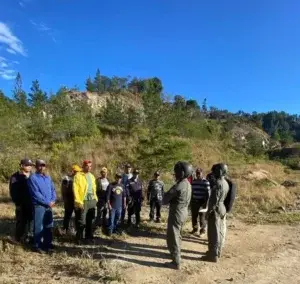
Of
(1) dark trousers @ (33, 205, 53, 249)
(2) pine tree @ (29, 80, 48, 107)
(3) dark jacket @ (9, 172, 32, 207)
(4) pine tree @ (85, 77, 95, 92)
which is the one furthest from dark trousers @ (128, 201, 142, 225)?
(4) pine tree @ (85, 77, 95, 92)

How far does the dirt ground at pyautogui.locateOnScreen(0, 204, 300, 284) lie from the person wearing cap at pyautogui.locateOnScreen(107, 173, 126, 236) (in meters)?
0.40

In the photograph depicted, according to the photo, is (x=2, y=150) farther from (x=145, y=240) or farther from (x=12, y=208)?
(x=145, y=240)

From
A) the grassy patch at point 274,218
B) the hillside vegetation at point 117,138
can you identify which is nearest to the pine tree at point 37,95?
the hillside vegetation at point 117,138

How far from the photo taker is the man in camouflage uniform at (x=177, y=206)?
6.88m

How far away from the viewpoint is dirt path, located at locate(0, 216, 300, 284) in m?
6.51

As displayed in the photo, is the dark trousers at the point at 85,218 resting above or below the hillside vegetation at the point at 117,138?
below

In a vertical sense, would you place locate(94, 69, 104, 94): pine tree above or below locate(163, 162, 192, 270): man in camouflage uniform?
above

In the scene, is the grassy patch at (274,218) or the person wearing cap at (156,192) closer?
the person wearing cap at (156,192)

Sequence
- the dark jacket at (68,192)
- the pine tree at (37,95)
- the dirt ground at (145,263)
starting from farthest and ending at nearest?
the pine tree at (37,95)
the dark jacket at (68,192)
the dirt ground at (145,263)

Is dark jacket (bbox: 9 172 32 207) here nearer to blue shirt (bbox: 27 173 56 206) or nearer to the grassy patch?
blue shirt (bbox: 27 173 56 206)

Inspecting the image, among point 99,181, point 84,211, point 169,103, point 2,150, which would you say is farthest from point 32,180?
point 169,103

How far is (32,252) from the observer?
7535mm

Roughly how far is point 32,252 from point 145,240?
2597mm

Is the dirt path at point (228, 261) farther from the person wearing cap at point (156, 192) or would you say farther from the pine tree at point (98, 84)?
the pine tree at point (98, 84)
